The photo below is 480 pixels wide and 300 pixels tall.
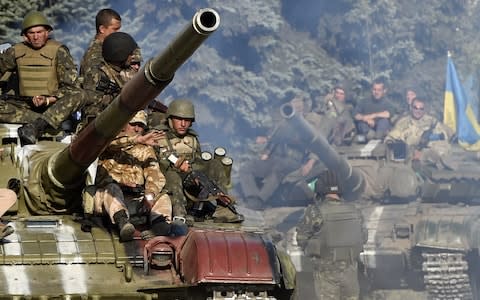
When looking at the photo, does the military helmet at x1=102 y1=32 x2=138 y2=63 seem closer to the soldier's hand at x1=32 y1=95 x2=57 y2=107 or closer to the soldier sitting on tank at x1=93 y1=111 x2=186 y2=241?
the soldier's hand at x1=32 y1=95 x2=57 y2=107

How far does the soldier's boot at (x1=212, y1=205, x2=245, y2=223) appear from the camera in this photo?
1923cm

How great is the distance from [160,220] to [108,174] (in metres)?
0.69

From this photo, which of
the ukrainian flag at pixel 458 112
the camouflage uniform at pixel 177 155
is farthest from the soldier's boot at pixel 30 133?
the ukrainian flag at pixel 458 112

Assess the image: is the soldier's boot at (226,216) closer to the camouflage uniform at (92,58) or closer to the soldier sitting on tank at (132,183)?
the soldier sitting on tank at (132,183)

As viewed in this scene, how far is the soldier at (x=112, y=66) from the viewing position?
Result: 19.3m

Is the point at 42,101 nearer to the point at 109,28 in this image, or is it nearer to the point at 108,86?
the point at 108,86

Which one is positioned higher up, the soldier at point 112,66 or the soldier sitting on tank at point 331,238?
the soldier at point 112,66

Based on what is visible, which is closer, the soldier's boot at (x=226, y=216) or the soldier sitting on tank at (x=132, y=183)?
the soldier sitting on tank at (x=132, y=183)

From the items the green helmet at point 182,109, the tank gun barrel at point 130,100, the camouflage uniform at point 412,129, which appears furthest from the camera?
the camouflage uniform at point 412,129

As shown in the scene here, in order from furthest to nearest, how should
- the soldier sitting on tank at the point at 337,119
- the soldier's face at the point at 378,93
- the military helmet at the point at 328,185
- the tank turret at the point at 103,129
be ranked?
1. the soldier's face at the point at 378,93
2. the soldier sitting on tank at the point at 337,119
3. the military helmet at the point at 328,185
4. the tank turret at the point at 103,129

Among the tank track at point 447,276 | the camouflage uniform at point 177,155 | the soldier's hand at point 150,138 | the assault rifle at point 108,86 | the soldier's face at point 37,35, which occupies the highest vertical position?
the soldier's face at point 37,35

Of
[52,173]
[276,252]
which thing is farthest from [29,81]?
[276,252]

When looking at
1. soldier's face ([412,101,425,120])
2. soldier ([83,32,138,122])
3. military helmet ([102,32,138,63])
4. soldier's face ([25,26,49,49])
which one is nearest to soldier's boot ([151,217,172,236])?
soldier ([83,32,138,122])

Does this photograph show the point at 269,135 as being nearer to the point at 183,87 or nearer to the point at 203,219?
the point at 183,87
